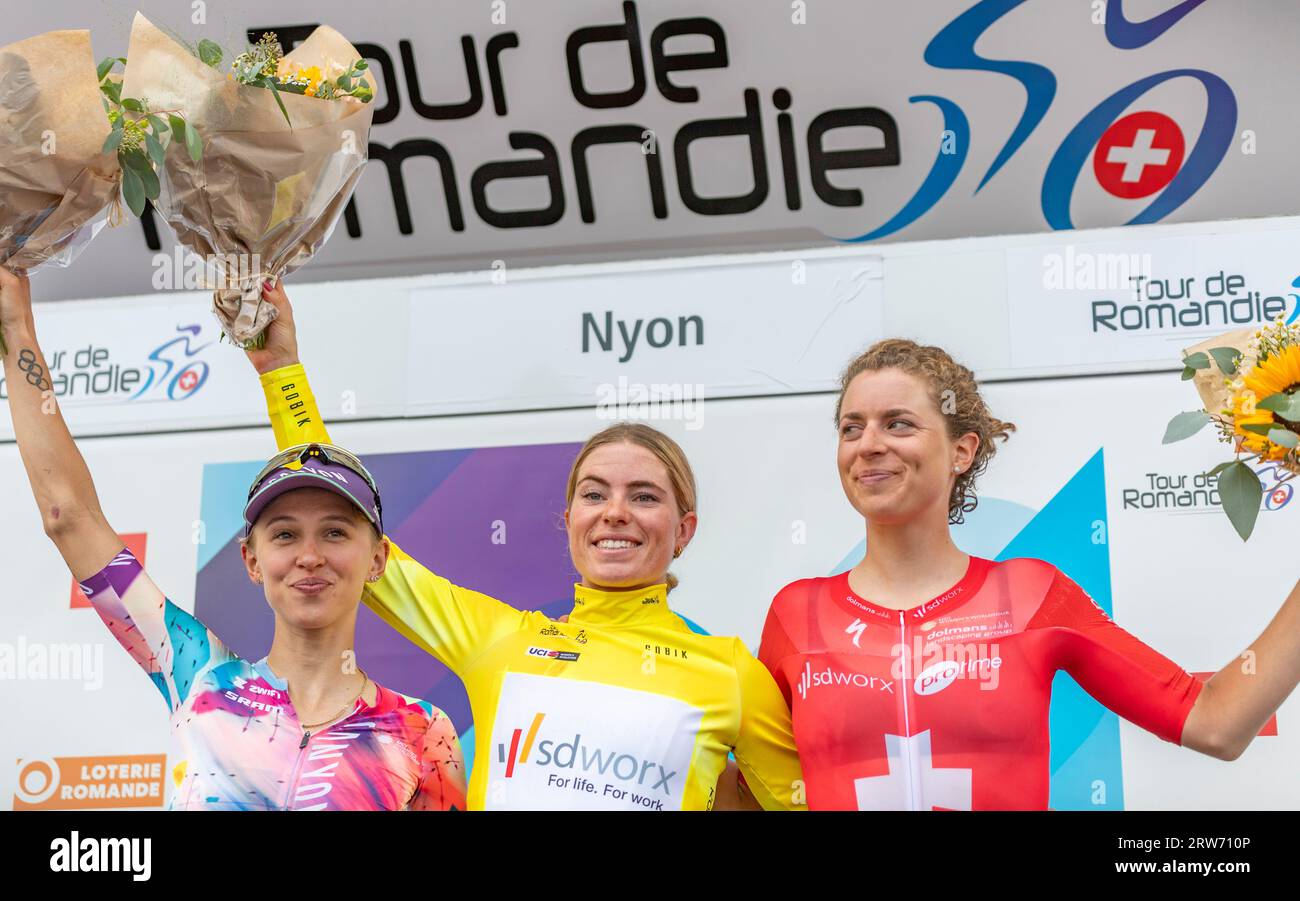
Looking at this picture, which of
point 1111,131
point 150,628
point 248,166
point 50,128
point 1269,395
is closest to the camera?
point 1269,395

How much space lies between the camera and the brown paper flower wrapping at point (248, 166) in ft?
7.70

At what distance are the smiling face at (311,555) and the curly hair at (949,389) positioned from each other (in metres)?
0.94

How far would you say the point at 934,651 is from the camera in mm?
2596

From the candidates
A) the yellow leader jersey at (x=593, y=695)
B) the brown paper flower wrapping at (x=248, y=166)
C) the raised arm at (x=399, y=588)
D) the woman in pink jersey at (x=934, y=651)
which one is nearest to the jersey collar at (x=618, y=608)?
the yellow leader jersey at (x=593, y=695)

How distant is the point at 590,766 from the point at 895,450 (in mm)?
793

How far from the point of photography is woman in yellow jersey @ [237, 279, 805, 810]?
8.13ft

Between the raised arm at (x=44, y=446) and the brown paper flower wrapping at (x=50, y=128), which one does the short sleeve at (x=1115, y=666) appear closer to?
the raised arm at (x=44, y=446)

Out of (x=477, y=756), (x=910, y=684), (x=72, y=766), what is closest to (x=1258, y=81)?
(x=910, y=684)

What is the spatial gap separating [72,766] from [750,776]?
208 centimetres

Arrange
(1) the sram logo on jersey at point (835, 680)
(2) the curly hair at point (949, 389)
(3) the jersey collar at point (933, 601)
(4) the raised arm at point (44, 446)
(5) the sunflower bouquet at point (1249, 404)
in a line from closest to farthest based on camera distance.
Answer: (5) the sunflower bouquet at point (1249, 404) → (4) the raised arm at point (44, 446) → (1) the sram logo on jersey at point (835, 680) → (3) the jersey collar at point (933, 601) → (2) the curly hair at point (949, 389)

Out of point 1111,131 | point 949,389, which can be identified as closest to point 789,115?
point 1111,131

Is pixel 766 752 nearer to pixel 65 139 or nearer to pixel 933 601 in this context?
pixel 933 601

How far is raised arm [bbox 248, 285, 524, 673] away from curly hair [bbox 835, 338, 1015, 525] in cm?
78
